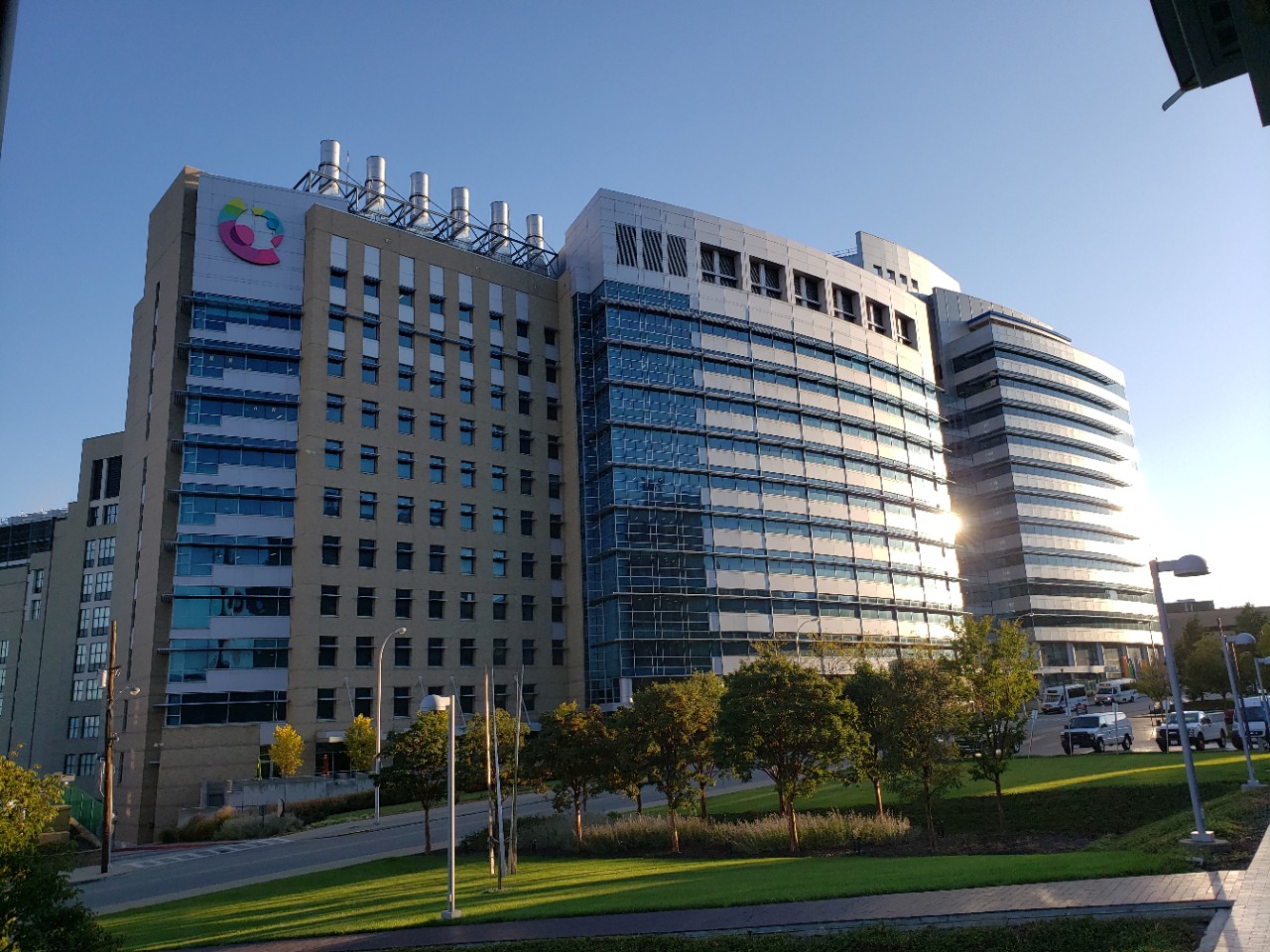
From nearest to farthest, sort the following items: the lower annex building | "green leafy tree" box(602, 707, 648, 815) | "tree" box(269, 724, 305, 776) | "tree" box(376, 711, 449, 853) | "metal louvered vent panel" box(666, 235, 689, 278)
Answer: "green leafy tree" box(602, 707, 648, 815)
"tree" box(376, 711, 449, 853)
"tree" box(269, 724, 305, 776)
the lower annex building
"metal louvered vent panel" box(666, 235, 689, 278)

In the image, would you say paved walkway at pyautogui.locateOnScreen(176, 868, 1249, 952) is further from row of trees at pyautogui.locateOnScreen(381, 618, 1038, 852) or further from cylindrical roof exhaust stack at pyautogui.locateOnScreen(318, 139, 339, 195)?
cylindrical roof exhaust stack at pyautogui.locateOnScreen(318, 139, 339, 195)

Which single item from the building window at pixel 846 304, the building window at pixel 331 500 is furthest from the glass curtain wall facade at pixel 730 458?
the building window at pixel 331 500

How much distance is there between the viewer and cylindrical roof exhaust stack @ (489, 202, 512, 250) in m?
85.3

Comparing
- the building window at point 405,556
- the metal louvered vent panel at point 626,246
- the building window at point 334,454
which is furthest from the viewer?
the metal louvered vent panel at point 626,246

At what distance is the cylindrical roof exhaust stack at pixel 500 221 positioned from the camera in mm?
85287

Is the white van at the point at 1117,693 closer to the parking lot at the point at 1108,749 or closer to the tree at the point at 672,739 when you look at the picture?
the parking lot at the point at 1108,749

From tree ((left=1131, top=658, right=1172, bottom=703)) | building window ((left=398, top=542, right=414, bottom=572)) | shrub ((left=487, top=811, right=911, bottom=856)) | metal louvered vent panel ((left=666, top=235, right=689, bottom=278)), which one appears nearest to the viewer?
shrub ((left=487, top=811, right=911, bottom=856))

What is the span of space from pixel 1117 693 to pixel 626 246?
215 ft

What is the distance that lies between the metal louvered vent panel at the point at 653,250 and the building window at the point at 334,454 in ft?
97.6

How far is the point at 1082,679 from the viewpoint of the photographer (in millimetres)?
111938

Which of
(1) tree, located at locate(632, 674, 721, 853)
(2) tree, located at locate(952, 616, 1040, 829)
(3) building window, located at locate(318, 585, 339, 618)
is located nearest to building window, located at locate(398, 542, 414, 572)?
(3) building window, located at locate(318, 585, 339, 618)

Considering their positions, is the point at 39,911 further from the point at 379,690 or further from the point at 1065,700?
the point at 1065,700

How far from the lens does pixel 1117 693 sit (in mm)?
94000

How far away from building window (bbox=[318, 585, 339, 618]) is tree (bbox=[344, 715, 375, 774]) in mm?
8388
